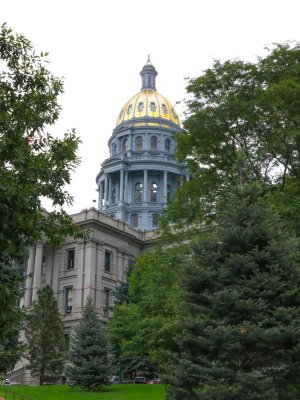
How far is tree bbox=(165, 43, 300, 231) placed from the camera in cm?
2641

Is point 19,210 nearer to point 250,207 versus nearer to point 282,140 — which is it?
point 250,207

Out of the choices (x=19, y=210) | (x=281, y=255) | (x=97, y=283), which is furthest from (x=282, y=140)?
(x=97, y=283)

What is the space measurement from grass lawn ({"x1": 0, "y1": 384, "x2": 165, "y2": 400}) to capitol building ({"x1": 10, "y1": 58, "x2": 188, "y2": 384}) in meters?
22.2

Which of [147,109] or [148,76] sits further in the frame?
[148,76]

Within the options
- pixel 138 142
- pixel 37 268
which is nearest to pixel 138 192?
pixel 138 142

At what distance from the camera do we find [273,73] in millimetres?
27797

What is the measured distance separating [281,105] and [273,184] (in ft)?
14.0

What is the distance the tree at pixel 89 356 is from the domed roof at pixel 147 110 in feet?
196

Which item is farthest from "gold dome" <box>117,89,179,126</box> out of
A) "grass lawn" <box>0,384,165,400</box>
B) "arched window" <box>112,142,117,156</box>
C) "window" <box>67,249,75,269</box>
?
"grass lawn" <box>0,384,165,400</box>

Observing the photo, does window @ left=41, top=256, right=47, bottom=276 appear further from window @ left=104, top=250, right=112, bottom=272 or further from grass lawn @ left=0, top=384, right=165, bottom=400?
grass lawn @ left=0, top=384, right=165, bottom=400

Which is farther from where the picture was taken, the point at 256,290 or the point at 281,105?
the point at 281,105

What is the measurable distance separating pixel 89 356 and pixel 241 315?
20.7 m

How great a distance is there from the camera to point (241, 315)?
1595cm

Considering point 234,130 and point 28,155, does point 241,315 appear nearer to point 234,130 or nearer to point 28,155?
point 28,155
